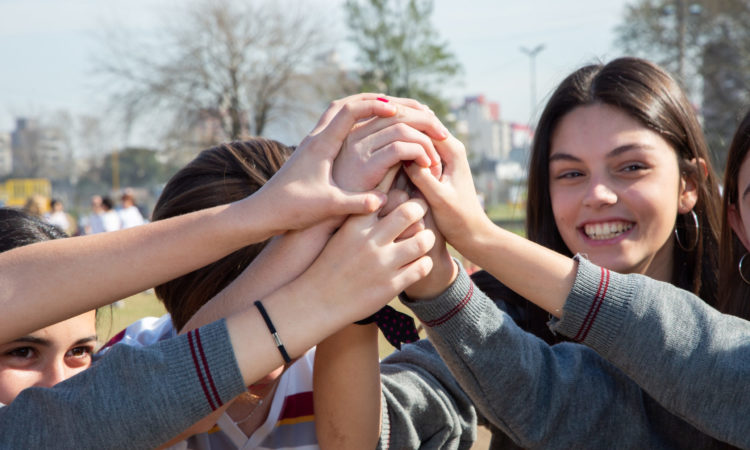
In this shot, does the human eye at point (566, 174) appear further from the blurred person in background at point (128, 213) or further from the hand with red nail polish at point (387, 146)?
the blurred person in background at point (128, 213)

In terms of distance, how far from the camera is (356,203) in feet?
5.17

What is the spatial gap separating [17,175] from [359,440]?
49737 mm

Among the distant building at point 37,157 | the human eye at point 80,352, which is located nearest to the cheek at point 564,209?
the human eye at point 80,352

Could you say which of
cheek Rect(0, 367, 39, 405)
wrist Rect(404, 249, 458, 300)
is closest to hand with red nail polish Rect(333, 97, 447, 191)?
wrist Rect(404, 249, 458, 300)

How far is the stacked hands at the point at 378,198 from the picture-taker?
1511 millimetres

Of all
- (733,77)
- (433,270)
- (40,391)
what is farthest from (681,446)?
(733,77)

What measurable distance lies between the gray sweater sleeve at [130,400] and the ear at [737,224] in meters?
1.41

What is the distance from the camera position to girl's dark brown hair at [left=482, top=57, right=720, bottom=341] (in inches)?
87.2

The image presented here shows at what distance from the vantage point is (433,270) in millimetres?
1608

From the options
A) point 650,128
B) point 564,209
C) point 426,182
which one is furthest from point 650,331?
point 650,128

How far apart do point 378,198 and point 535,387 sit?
0.53 meters

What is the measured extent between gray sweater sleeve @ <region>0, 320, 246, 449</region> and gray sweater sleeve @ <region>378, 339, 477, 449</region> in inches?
24.5

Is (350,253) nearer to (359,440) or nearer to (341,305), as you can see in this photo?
(341,305)

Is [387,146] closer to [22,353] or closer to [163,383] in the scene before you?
[163,383]
